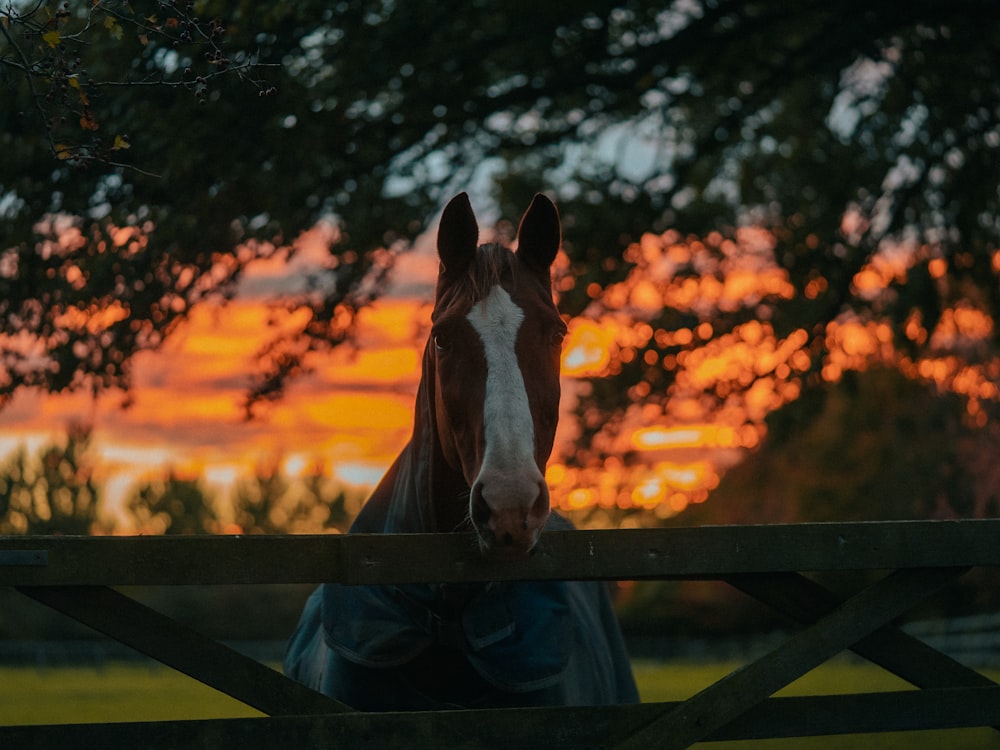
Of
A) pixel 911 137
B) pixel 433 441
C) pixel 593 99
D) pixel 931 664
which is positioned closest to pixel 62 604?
pixel 433 441

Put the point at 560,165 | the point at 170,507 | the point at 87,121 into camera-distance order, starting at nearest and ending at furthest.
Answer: the point at 87,121
the point at 560,165
the point at 170,507

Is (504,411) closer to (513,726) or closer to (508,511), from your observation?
(508,511)

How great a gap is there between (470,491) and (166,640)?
0.94 m

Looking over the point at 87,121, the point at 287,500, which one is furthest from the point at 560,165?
the point at 287,500

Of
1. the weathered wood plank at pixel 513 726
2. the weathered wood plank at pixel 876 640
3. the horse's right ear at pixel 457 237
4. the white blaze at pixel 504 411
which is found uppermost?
the horse's right ear at pixel 457 237

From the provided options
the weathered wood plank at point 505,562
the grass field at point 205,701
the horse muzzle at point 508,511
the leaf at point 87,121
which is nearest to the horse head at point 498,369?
the horse muzzle at point 508,511

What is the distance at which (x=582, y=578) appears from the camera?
3434mm

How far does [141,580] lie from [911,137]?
31.6 ft

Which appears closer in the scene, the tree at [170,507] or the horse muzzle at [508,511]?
the horse muzzle at [508,511]

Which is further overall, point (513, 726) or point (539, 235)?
point (539, 235)

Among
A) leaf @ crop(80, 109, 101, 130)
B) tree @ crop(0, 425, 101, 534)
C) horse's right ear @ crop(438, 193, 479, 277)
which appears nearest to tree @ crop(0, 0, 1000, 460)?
leaf @ crop(80, 109, 101, 130)

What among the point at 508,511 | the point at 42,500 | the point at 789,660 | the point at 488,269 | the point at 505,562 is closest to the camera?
the point at 508,511

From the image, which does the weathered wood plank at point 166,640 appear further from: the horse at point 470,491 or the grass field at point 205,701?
the grass field at point 205,701

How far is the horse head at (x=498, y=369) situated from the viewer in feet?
10.4
